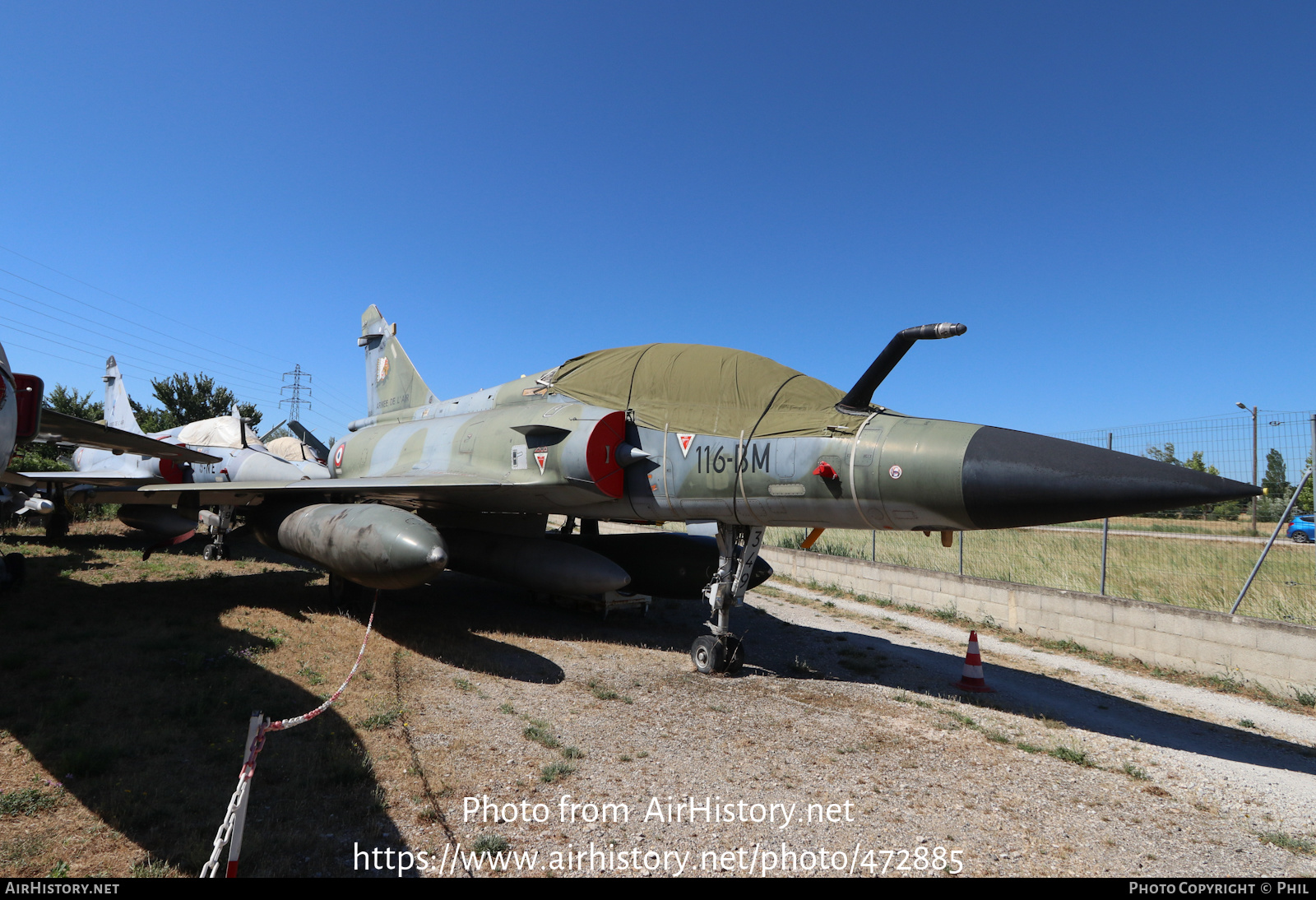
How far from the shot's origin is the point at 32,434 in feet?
17.4

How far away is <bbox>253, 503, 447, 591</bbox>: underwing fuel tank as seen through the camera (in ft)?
21.7

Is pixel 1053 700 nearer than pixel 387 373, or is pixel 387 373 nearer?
pixel 1053 700

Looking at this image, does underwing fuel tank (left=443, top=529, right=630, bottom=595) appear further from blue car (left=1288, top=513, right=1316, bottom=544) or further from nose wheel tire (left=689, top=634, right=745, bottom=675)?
blue car (left=1288, top=513, right=1316, bottom=544)

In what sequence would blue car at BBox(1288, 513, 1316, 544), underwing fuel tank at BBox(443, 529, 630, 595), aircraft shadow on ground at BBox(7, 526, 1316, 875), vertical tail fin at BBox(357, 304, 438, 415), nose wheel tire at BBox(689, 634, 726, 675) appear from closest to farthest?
aircraft shadow on ground at BBox(7, 526, 1316, 875) → nose wheel tire at BBox(689, 634, 726, 675) → underwing fuel tank at BBox(443, 529, 630, 595) → vertical tail fin at BBox(357, 304, 438, 415) → blue car at BBox(1288, 513, 1316, 544)

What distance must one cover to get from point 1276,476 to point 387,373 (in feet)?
52.3

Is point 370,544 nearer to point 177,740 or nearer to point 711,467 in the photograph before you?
point 177,740

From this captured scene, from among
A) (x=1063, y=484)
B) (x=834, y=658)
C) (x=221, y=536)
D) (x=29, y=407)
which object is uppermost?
(x=29, y=407)

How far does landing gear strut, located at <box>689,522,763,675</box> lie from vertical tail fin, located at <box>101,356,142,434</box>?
59.7ft

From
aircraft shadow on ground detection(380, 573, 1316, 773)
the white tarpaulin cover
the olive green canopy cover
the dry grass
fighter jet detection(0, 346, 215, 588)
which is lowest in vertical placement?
aircraft shadow on ground detection(380, 573, 1316, 773)

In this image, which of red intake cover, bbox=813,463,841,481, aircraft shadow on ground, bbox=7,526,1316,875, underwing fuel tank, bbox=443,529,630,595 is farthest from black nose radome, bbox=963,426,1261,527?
underwing fuel tank, bbox=443,529,630,595

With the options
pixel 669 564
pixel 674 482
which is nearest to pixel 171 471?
pixel 669 564

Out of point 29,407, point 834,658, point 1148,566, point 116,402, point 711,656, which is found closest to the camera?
point 29,407

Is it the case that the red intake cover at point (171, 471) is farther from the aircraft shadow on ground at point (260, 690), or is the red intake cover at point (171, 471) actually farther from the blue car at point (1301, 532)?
the blue car at point (1301, 532)

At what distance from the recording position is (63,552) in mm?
13180
